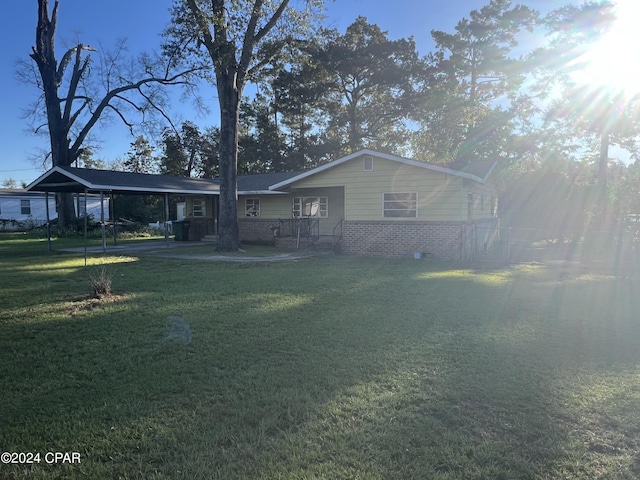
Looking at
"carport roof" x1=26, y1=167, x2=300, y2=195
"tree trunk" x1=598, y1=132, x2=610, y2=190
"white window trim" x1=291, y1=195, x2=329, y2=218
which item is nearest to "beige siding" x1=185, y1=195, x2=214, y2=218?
"carport roof" x1=26, y1=167, x2=300, y2=195

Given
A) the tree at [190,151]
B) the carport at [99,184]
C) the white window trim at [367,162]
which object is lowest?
the carport at [99,184]

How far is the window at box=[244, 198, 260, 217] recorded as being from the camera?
2014cm

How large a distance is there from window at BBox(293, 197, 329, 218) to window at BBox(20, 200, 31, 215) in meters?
28.1

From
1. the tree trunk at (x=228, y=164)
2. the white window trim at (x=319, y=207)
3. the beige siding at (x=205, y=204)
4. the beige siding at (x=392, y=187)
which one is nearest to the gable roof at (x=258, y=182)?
the white window trim at (x=319, y=207)

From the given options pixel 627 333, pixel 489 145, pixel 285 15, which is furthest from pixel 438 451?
pixel 489 145

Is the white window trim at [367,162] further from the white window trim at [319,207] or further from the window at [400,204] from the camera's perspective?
the white window trim at [319,207]

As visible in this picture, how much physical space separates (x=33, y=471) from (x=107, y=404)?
786 millimetres

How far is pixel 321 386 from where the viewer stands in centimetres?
362

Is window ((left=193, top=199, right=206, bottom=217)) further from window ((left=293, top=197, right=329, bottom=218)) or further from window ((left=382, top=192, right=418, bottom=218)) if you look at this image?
window ((left=382, top=192, right=418, bottom=218))

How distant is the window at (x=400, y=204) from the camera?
46.6 ft

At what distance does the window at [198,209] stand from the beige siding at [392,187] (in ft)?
27.7

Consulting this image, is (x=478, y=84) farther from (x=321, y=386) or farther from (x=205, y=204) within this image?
(x=321, y=386)

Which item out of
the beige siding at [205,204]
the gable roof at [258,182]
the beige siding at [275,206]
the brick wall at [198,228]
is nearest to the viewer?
the gable roof at [258,182]

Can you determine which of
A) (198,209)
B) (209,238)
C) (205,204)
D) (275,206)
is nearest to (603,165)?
(275,206)
